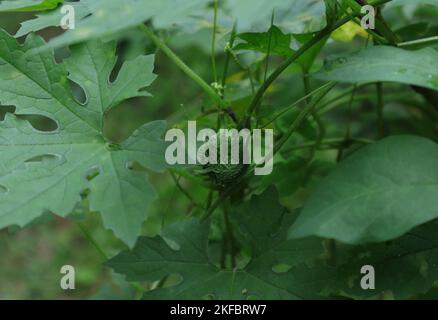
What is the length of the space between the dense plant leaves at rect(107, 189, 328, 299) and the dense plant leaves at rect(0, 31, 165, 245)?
15 centimetres

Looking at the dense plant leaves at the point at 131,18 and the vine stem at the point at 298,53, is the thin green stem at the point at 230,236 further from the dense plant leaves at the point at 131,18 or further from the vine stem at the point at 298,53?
the dense plant leaves at the point at 131,18

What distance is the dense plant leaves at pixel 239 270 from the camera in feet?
3.27

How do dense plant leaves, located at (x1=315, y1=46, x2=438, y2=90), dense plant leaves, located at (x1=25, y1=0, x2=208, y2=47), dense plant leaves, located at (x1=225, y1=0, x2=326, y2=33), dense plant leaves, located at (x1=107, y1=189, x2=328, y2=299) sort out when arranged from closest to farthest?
dense plant leaves, located at (x1=25, y1=0, x2=208, y2=47)
dense plant leaves, located at (x1=315, y1=46, x2=438, y2=90)
dense plant leaves, located at (x1=107, y1=189, x2=328, y2=299)
dense plant leaves, located at (x1=225, y1=0, x2=326, y2=33)

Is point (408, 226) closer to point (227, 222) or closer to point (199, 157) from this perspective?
point (199, 157)

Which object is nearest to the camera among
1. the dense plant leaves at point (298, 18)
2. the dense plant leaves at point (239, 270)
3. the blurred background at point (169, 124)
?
the dense plant leaves at point (239, 270)

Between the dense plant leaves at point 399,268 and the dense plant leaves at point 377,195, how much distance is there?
23cm

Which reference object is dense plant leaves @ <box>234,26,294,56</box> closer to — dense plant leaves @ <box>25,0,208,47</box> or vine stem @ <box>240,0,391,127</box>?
vine stem @ <box>240,0,391,127</box>

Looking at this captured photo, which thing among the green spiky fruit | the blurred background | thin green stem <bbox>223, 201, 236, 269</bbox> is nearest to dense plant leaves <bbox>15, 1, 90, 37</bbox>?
the blurred background

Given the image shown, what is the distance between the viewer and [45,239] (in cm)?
302

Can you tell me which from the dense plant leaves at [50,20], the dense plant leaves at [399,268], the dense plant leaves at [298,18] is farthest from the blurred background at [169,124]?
the dense plant leaves at [399,268]

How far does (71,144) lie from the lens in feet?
3.34

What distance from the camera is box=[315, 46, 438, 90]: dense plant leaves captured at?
838 mm

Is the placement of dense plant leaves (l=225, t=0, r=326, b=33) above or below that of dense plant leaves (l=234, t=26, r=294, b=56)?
above
